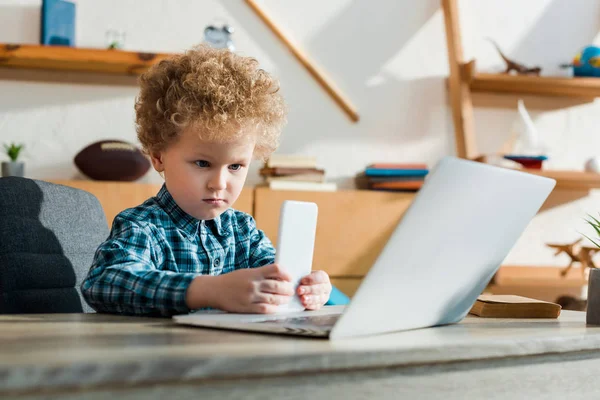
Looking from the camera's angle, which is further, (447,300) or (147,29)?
(147,29)

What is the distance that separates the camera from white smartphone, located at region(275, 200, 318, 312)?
0.83 meters

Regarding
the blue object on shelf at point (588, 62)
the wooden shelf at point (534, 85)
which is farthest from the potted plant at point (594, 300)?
the blue object on shelf at point (588, 62)

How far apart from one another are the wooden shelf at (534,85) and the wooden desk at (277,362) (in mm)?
2371

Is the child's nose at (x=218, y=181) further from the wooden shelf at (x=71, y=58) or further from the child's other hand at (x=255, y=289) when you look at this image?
the wooden shelf at (x=71, y=58)

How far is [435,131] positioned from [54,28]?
1747mm

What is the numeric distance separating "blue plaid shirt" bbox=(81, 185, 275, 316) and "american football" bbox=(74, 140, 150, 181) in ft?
4.34

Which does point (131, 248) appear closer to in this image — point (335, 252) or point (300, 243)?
point (300, 243)

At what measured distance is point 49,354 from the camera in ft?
1.59

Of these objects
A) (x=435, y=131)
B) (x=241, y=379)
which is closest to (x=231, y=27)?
(x=435, y=131)

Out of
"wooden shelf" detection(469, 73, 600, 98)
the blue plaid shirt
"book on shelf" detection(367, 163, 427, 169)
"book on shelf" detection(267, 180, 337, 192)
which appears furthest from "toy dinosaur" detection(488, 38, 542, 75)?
the blue plaid shirt

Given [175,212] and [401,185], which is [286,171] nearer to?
[401,185]

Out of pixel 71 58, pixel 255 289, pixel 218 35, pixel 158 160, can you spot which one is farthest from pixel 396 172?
pixel 255 289

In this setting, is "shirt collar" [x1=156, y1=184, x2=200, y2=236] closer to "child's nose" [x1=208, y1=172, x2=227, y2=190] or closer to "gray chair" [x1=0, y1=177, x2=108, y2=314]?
"child's nose" [x1=208, y1=172, x2=227, y2=190]

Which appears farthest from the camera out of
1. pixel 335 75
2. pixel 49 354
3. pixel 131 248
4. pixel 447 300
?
pixel 335 75
